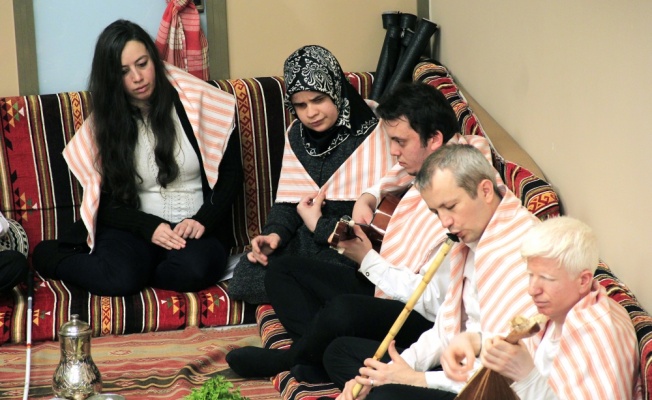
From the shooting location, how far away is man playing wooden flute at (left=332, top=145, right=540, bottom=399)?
8.43 ft

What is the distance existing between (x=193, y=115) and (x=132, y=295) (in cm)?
81

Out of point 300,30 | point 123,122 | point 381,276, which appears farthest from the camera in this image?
point 300,30

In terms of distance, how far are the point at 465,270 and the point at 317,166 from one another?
139 centimetres

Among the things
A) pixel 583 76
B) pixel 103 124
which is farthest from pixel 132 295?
pixel 583 76

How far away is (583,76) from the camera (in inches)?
121

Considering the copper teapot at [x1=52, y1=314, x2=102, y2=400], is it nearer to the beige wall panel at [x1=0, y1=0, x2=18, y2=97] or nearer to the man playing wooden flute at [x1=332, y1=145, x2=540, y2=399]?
the man playing wooden flute at [x1=332, y1=145, x2=540, y2=399]

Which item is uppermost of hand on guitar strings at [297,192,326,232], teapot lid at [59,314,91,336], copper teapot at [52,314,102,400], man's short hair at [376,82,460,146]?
man's short hair at [376,82,460,146]

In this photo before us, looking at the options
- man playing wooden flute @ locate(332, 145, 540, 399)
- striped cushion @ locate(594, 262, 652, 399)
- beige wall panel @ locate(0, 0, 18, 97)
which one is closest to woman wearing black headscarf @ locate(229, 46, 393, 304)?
man playing wooden flute @ locate(332, 145, 540, 399)

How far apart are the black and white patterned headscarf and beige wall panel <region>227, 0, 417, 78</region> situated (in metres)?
0.84

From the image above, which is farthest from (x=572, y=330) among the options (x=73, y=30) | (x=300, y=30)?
(x=73, y=30)

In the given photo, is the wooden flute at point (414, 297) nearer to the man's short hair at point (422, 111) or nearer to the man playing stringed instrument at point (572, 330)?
the man playing stringed instrument at point (572, 330)

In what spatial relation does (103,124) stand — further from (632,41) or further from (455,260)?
(632,41)

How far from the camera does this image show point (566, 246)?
2.15 m

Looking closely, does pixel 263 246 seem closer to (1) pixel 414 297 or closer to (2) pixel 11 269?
(2) pixel 11 269
